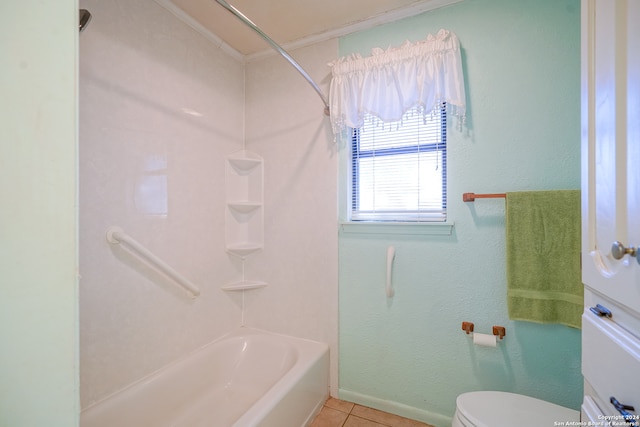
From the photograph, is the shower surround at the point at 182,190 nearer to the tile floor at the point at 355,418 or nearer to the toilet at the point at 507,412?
the tile floor at the point at 355,418

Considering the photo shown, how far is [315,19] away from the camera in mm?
1629

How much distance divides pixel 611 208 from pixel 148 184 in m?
1.85

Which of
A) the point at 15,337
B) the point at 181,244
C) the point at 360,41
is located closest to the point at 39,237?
the point at 15,337

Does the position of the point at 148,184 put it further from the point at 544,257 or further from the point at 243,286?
the point at 544,257

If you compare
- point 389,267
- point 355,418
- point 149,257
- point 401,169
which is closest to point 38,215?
point 149,257

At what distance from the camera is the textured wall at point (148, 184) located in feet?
3.99

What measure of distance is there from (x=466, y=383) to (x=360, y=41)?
215 centimetres

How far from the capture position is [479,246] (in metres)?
1.41

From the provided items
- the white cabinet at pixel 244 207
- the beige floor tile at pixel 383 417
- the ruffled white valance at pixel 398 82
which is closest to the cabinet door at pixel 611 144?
the ruffled white valance at pixel 398 82

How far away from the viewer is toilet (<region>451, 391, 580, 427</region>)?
0.99 m

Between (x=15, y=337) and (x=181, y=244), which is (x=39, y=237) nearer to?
(x=15, y=337)

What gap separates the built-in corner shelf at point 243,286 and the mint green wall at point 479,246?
28.4 inches

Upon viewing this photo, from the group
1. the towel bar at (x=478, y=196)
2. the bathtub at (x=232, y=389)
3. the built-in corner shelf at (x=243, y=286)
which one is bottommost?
the bathtub at (x=232, y=389)

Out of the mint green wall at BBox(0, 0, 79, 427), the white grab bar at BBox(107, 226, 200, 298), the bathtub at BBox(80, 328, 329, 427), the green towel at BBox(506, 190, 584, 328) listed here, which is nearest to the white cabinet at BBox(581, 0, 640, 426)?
the green towel at BBox(506, 190, 584, 328)
